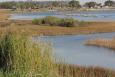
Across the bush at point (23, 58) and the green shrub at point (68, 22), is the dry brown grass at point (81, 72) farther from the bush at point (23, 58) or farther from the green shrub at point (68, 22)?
the green shrub at point (68, 22)

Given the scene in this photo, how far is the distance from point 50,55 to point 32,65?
91cm

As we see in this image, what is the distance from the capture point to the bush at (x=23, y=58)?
37.3ft

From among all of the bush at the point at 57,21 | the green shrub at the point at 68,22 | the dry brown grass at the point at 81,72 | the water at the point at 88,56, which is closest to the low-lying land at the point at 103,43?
the water at the point at 88,56

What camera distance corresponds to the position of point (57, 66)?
42.2 feet

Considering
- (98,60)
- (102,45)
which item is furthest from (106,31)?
(98,60)

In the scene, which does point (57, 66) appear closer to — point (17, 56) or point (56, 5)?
point (17, 56)

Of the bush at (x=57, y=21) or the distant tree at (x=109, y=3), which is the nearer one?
the bush at (x=57, y=21)

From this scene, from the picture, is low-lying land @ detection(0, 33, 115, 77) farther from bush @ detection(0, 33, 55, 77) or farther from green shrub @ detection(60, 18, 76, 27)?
green shrub @ detection(60, 18, 76, 27)

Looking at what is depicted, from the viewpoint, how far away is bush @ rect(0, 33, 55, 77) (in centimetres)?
1137

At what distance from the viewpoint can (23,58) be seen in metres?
12.0

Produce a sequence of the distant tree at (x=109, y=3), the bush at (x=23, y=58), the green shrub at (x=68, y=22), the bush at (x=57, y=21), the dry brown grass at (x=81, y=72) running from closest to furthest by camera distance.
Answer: the bush at (x=23, y=58) < the dry brown grass at (x=81, y=72) < the green shrub at (x=68, y=22) < the bush at (x=57, y=21) < the distant tree at (x=109, y=3)

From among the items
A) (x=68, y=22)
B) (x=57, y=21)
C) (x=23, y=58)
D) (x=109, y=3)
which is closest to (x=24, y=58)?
→ (x=23, y=58)

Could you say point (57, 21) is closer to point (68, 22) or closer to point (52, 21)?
point (52, 21)

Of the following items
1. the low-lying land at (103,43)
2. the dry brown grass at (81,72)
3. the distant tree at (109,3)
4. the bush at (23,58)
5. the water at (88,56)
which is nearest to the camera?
the bush at (23,58)
